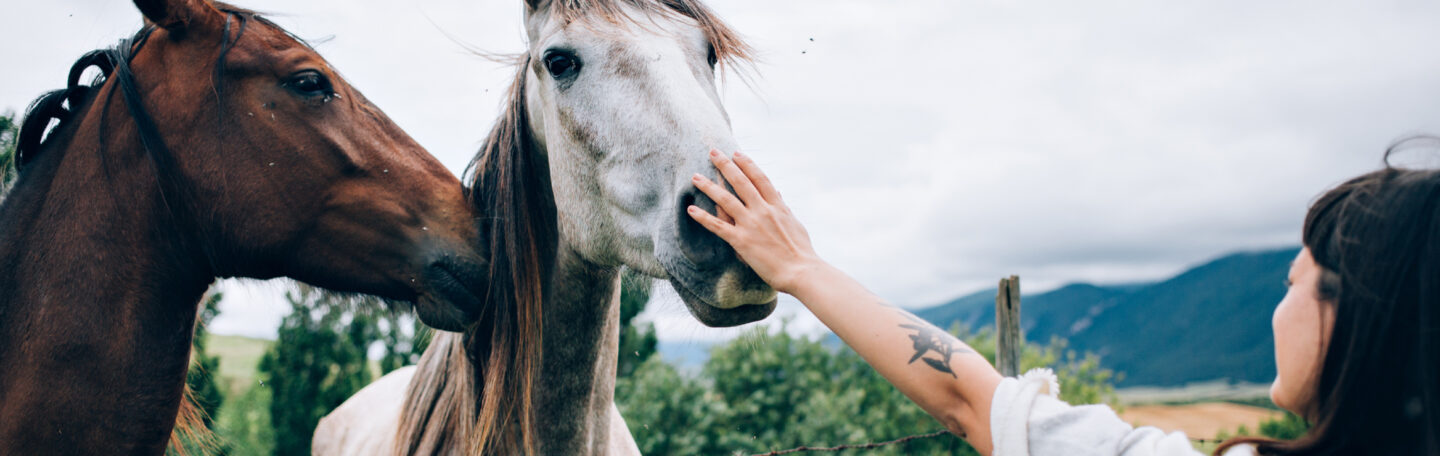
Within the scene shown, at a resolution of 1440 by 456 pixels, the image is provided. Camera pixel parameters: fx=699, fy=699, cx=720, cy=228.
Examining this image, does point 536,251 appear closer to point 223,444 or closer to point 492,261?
point 492,261

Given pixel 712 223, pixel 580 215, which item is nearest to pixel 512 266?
pixel 580 215

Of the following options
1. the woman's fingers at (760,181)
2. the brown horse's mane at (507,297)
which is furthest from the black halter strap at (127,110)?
the woman's fingers at (760,181)

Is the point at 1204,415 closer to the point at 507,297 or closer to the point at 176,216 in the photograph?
the point at 507,297

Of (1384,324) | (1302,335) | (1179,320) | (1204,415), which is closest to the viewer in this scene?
(1384,324)

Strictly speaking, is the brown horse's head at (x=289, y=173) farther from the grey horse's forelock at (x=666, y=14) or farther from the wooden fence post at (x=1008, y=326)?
the wooden fence post at (x=1008, y=326)

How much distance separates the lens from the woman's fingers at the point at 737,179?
4.48 feet

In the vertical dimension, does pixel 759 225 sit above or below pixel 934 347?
above

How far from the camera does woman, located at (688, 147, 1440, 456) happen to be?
941 mm

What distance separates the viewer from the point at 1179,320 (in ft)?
503

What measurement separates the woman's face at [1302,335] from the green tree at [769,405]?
6.69m

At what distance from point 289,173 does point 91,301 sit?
465 mm

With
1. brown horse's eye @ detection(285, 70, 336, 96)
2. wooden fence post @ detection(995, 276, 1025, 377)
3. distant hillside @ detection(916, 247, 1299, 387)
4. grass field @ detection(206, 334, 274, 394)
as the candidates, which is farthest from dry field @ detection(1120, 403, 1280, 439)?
distant hillside @ detection(916, 247, 1299, 387)

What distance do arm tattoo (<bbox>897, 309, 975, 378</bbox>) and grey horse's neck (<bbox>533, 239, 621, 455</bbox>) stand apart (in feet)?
3.23

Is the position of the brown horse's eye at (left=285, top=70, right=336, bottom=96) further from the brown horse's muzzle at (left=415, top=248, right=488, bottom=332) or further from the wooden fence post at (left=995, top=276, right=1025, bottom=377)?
the wooden fence post at (left=995, top=276, right=1025, bottom=377)
